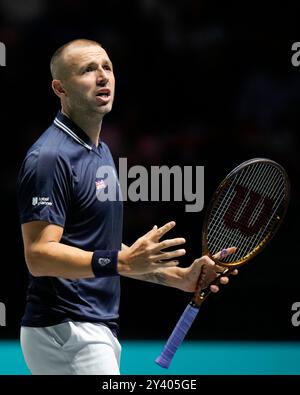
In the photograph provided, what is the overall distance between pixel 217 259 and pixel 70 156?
27.6 inches

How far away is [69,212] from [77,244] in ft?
0.40

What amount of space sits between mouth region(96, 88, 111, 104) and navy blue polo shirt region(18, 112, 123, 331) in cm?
15

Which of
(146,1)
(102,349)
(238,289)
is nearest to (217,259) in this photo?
(102,349)

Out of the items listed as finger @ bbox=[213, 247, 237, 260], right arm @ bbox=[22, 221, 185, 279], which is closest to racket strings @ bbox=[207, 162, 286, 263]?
finger @ bbox=[213, 247, 237, 260]

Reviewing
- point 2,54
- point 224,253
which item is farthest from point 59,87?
point 2,54

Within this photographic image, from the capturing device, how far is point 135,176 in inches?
259

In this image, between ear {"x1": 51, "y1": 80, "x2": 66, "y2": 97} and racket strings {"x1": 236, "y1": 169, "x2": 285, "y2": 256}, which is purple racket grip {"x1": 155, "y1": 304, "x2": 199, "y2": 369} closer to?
racket strings {"x1": 236, "y1": 169, "x2": 285, "y2": 256}

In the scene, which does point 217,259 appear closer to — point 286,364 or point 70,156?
point 70,156

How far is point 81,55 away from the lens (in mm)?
4129

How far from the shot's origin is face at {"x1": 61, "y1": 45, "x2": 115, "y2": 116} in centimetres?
409

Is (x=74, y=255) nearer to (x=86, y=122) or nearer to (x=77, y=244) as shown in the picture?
(x=77, y=244)

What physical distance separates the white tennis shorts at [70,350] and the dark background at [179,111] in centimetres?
273

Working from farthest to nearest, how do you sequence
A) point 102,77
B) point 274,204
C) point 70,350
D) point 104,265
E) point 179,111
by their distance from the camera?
1. point 179,111
2. point 274,204
3. point 102,77
4. point 70,350
5. point 104,265

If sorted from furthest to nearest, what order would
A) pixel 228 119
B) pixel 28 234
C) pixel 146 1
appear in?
pixel 146 1
pixel 228 119
pixel 28 234
